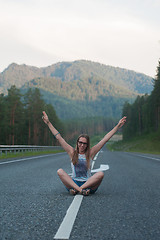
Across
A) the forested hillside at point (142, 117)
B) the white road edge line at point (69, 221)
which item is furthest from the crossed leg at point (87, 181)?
the forested hillside at point (142, 117)

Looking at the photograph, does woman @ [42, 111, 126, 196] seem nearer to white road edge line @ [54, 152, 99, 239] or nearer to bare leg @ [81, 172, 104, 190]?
bare leg @ [81, 172, 104, 190]

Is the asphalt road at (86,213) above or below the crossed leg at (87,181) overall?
below

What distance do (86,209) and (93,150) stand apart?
1.77 m

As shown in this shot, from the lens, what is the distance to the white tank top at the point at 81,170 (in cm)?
677

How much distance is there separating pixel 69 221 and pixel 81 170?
7.86ft

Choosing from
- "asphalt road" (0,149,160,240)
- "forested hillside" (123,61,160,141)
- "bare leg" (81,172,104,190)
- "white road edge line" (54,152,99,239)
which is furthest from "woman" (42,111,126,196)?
"forested hillside" (123,61,160,141)

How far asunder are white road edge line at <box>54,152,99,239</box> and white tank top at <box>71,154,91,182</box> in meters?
0.65

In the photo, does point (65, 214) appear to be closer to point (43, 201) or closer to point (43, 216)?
point (43, 216)

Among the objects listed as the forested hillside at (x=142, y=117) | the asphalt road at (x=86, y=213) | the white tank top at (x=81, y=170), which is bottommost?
the asphalt road at (x=86, y=213)

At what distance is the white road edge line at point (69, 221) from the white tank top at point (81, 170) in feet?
2.14

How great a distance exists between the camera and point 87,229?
4.08 meters

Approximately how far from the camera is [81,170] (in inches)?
269

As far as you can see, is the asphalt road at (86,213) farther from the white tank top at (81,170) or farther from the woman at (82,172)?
the white tank top at (81,170)

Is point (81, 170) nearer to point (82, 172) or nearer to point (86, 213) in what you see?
point (82, 172)
